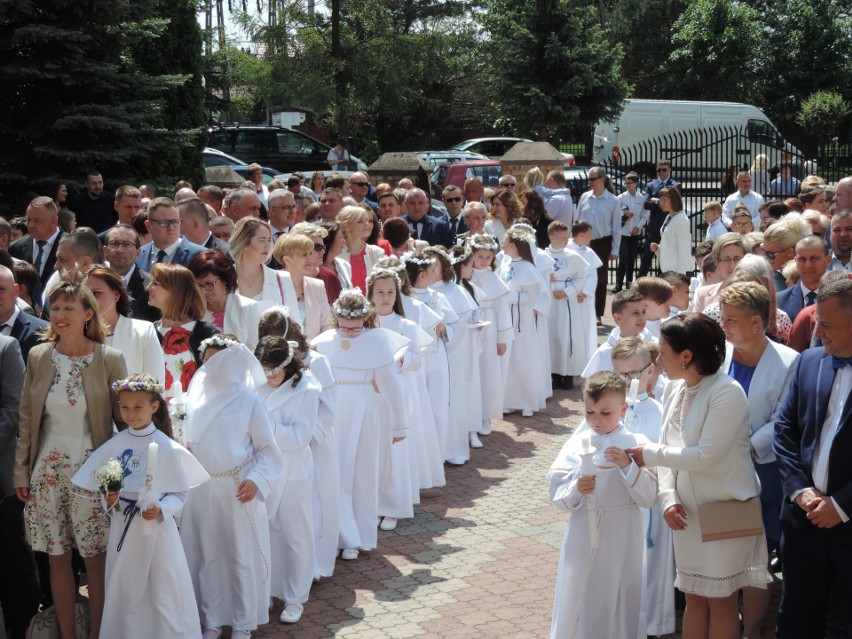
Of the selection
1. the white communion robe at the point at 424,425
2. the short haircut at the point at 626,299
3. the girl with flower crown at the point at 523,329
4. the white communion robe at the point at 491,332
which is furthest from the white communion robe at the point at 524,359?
the short haircut at the point at 626,299

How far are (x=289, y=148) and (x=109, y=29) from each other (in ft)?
43.4

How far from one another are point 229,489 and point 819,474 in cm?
316

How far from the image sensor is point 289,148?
2744 centimetres

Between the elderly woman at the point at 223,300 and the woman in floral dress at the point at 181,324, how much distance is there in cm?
43

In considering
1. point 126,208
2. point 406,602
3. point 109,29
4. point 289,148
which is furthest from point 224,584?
point 289,148

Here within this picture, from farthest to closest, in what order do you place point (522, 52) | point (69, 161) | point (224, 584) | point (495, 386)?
point (522, 52), point (69, 161), point (495, 386), point (224, 584)

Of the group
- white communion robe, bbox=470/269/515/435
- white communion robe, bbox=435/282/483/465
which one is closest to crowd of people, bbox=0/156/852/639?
white communion robe, bbox=435/282/483/465

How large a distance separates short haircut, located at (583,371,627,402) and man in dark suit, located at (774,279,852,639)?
82 centimetres

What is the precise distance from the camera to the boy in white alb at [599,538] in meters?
5.86

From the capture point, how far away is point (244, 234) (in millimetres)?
8164

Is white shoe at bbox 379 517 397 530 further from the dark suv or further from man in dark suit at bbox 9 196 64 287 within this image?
the dark suv

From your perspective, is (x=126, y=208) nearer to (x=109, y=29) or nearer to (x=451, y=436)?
(x=451, y=436)

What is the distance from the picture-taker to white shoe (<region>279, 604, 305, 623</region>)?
6805 mm

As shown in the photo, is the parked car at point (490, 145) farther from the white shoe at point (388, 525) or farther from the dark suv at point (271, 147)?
the white shoe at point (388, 525)
